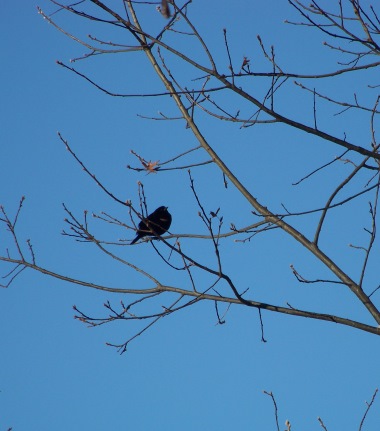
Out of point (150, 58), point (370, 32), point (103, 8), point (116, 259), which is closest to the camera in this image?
point (103, 8)

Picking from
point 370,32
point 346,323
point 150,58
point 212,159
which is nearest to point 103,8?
point 150,58

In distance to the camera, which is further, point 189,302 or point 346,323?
point 189,302

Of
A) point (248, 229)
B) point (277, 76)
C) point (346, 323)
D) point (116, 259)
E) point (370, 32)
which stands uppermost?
point (370, 32)

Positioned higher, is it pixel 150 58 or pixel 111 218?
pixel 150 58

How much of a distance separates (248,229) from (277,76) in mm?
744

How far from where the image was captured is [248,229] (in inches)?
123

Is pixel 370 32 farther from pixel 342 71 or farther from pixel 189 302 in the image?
pixel 189 302

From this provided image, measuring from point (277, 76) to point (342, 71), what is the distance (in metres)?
0.29

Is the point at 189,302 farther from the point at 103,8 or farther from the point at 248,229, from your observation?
the point at 103,8

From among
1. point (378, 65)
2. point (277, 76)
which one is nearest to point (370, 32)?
point (378, 65)

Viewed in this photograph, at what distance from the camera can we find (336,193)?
287 cm

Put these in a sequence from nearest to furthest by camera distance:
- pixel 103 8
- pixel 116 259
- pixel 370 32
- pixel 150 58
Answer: pixel 103 8 < pixel 370 32 < pixel 116 259 < pixel 150 58

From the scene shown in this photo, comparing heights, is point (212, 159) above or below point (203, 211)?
above

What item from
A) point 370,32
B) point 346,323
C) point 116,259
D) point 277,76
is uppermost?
point 370,32
